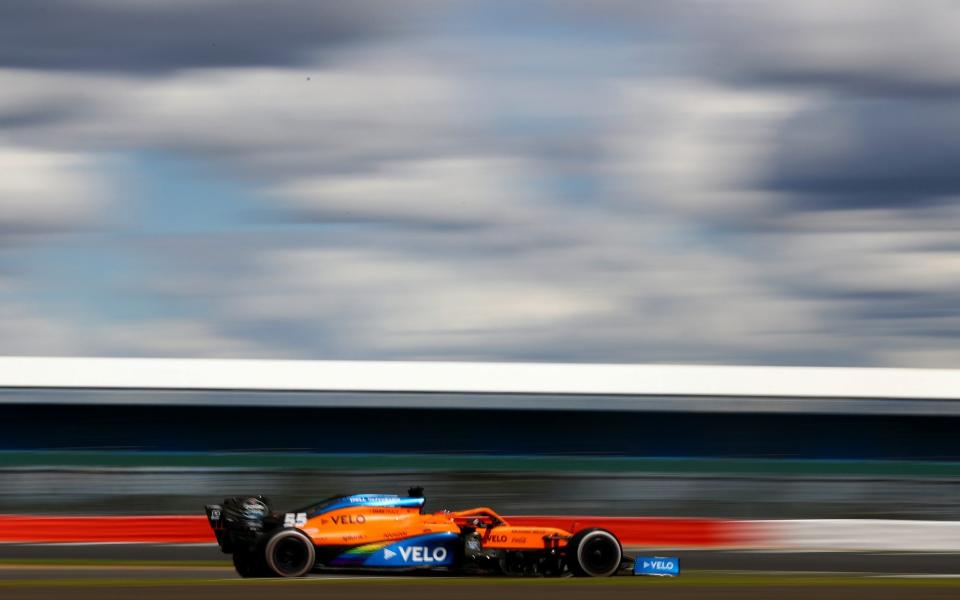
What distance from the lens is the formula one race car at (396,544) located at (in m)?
13.6

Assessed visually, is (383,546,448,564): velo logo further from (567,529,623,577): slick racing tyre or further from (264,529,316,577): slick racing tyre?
(567,529,623,577): slick racing tyre

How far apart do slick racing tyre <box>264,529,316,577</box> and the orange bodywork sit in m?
0.13

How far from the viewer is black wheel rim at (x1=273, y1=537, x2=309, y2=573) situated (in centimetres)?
1348

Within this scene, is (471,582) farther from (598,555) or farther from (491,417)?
(491,417)

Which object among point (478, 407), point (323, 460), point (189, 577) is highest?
point (478, 407)

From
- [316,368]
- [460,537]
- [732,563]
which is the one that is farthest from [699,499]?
[316,368]

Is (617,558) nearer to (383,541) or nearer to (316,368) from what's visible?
(383,541)

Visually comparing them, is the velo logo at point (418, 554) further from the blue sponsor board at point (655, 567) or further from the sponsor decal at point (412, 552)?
the blue sponsor board at point (655, 567)

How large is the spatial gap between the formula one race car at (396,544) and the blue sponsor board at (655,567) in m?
0.11

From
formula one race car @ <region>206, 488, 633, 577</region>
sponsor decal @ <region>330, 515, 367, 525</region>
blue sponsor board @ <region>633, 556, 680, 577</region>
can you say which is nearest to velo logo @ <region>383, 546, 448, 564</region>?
formula one race car @ <region>206, 488, 633, 577</region>

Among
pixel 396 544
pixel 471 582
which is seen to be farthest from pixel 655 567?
pixel 396 544

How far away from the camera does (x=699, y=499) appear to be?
2288 cm

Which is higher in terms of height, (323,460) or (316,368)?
(316,368)

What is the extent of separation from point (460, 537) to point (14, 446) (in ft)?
72.8
